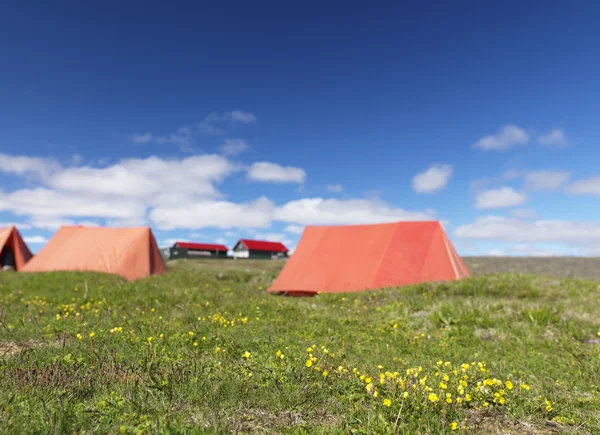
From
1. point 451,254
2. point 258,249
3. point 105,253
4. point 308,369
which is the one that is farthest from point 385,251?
point 258,249

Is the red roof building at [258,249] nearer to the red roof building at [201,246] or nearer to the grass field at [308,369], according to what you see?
the red roof building at [201,246]

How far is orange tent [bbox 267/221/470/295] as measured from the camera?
1962 centimetres

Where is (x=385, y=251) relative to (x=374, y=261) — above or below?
above

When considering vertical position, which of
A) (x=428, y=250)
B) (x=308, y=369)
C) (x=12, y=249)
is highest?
(x=428, y=250)

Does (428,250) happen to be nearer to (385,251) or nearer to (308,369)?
(385,251)

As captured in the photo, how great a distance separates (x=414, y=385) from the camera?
5.03 meters

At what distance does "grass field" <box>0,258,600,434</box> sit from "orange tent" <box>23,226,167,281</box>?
33.7ft

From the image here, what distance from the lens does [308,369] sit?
5.72 metres

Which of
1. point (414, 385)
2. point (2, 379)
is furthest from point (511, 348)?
point (2, 379)

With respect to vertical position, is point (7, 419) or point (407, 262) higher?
point (407, 262)

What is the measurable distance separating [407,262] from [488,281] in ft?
14.7

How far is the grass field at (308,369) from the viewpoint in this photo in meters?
4.23

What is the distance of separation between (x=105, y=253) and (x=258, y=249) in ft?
174

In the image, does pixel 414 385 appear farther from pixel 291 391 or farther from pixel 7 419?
pixel 7 419
